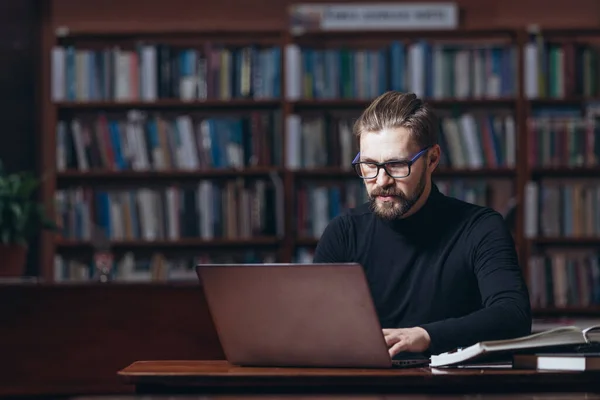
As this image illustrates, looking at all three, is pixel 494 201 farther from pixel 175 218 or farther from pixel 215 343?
pixel 215 343

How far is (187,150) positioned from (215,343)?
1760 millimetres

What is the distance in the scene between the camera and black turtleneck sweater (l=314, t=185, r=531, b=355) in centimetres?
205

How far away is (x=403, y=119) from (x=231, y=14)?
3070 millimetres

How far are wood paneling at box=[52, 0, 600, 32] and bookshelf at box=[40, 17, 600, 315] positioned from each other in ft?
0.77

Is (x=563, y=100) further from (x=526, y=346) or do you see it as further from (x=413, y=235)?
(x=526, y=346)

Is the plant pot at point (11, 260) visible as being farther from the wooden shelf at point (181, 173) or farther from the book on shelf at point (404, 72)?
the book on shelf at point (404, 72)

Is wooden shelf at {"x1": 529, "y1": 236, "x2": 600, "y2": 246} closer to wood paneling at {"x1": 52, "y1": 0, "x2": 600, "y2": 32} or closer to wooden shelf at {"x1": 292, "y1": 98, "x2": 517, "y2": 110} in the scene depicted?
wooden shelf at {"x1": 292, "y1": 98, "x2": 517, "y2": 110}

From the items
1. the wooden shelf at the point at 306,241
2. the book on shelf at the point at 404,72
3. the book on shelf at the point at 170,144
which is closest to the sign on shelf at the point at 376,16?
the book on shelf at the point at 404,72

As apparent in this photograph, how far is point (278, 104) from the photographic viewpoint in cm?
473

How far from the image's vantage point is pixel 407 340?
1667mm

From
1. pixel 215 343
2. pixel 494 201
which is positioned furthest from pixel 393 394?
pixel 494 201

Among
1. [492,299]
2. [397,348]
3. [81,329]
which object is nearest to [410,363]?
[397,348]

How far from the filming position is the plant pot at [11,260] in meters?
3.29

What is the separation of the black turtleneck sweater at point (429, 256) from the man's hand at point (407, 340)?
0.28 metres
